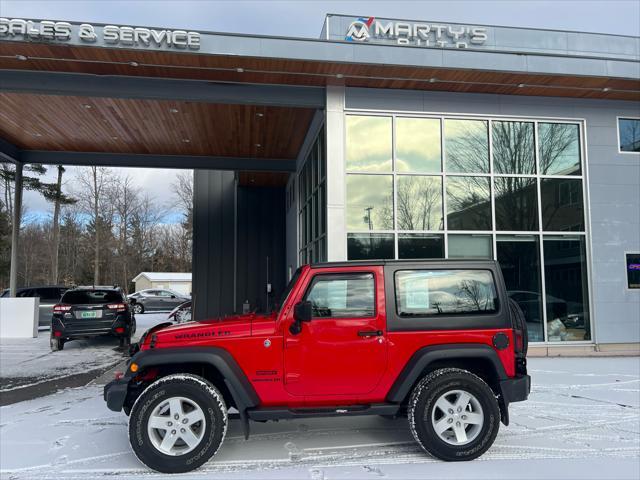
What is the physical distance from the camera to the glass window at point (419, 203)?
10.2 metres

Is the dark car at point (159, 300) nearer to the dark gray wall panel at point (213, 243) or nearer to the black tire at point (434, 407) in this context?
the dark gray wall panel at point (213, 243)

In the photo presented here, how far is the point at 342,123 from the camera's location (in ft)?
33.1

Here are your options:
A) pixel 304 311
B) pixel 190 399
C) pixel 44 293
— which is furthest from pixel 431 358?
pixel 44 293

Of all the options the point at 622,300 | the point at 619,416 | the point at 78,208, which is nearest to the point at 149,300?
the point at 78,208

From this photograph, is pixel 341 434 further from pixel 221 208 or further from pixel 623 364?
pixel 221 208

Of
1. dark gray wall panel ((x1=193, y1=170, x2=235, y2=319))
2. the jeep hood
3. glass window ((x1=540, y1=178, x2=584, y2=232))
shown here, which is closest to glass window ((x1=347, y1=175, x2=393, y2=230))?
glass window ((x1=540, y1=178, x2=584, y2=232))

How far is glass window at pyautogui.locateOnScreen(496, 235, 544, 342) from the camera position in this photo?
10.2 meters

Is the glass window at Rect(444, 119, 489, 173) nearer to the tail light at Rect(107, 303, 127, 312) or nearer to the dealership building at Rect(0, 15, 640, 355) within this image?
the dealership building at Rect(0, 15, 640, 355)

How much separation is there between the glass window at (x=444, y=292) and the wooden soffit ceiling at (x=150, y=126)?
763 cm

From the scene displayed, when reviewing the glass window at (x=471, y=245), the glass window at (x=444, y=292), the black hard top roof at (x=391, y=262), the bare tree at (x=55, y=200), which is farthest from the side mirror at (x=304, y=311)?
the bare tree at (x=55, y=200)

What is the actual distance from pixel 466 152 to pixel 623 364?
5.18m

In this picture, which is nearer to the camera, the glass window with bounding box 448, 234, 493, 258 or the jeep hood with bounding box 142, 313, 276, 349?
the jeep hood with bounding box 142, 313, 276, 349

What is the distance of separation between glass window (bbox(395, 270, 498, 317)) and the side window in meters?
0.28

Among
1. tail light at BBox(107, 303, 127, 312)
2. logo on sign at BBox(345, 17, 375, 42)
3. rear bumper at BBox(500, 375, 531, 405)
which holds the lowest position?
rear bumper at BBox(500, 375, 531, 405)
